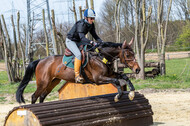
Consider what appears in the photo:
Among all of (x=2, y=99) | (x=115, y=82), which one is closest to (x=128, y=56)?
(x=115, y=82)

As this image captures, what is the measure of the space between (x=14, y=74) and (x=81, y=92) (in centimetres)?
784

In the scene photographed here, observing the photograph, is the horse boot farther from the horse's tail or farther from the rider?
the horse's tail

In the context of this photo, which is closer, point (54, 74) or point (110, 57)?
point (110, 57)

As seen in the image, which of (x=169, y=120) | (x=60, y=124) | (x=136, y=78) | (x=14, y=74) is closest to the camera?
(x=60, y=124)

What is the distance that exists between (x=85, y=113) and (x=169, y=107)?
12.4 ft

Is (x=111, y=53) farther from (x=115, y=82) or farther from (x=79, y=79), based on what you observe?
(x=79, y=79)

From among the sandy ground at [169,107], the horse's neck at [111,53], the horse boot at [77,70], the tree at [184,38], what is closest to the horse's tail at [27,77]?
the sandy ground at [169,107]

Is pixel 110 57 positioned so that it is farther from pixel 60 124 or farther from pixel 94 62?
pixel 60 124

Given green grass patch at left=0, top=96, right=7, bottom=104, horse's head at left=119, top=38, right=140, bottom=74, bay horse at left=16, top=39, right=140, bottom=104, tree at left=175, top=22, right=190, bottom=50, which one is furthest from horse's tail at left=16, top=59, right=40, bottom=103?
tree at left=175, top=22, right=190, bottom=50

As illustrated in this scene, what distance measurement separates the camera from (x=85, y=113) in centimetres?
471

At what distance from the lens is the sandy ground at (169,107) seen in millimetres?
5899

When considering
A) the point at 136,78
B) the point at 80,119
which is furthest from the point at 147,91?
the point at 80,119

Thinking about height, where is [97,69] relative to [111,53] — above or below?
below

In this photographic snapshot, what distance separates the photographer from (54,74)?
613cm
